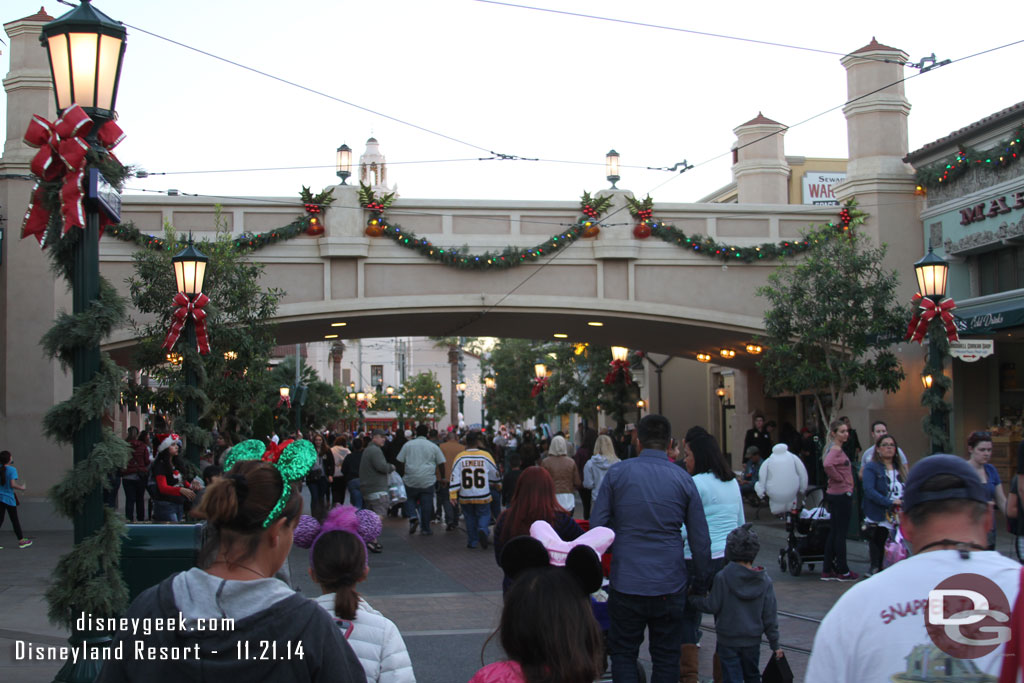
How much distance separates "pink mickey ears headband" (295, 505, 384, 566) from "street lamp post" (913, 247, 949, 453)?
416 inches

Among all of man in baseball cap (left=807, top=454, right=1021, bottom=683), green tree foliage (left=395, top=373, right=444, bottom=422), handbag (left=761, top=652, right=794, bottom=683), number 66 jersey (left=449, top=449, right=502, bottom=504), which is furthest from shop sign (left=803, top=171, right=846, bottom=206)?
green tree foliage (left=395, top=373, right=444, bottom=422)

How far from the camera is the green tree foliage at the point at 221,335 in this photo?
15.7 m

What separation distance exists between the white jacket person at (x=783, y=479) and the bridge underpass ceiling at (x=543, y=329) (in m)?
9.34

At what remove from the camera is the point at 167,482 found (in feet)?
37.7

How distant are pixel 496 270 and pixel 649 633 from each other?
50.1 ft

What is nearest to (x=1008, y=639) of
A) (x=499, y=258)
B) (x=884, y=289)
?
(x=884, y=289)

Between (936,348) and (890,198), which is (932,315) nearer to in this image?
(936,348)

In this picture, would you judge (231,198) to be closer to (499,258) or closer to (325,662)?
(499,258)

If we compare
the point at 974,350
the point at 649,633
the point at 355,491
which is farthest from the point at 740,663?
the point at 355,491

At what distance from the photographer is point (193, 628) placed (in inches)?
104

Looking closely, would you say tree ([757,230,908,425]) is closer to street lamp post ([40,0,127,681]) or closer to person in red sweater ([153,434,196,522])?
person in red sweater ([153,434,196,522])

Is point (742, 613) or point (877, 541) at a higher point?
point (742, 613)

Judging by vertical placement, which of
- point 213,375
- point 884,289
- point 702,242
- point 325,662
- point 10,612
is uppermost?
point 702,242

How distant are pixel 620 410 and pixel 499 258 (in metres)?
11.2
